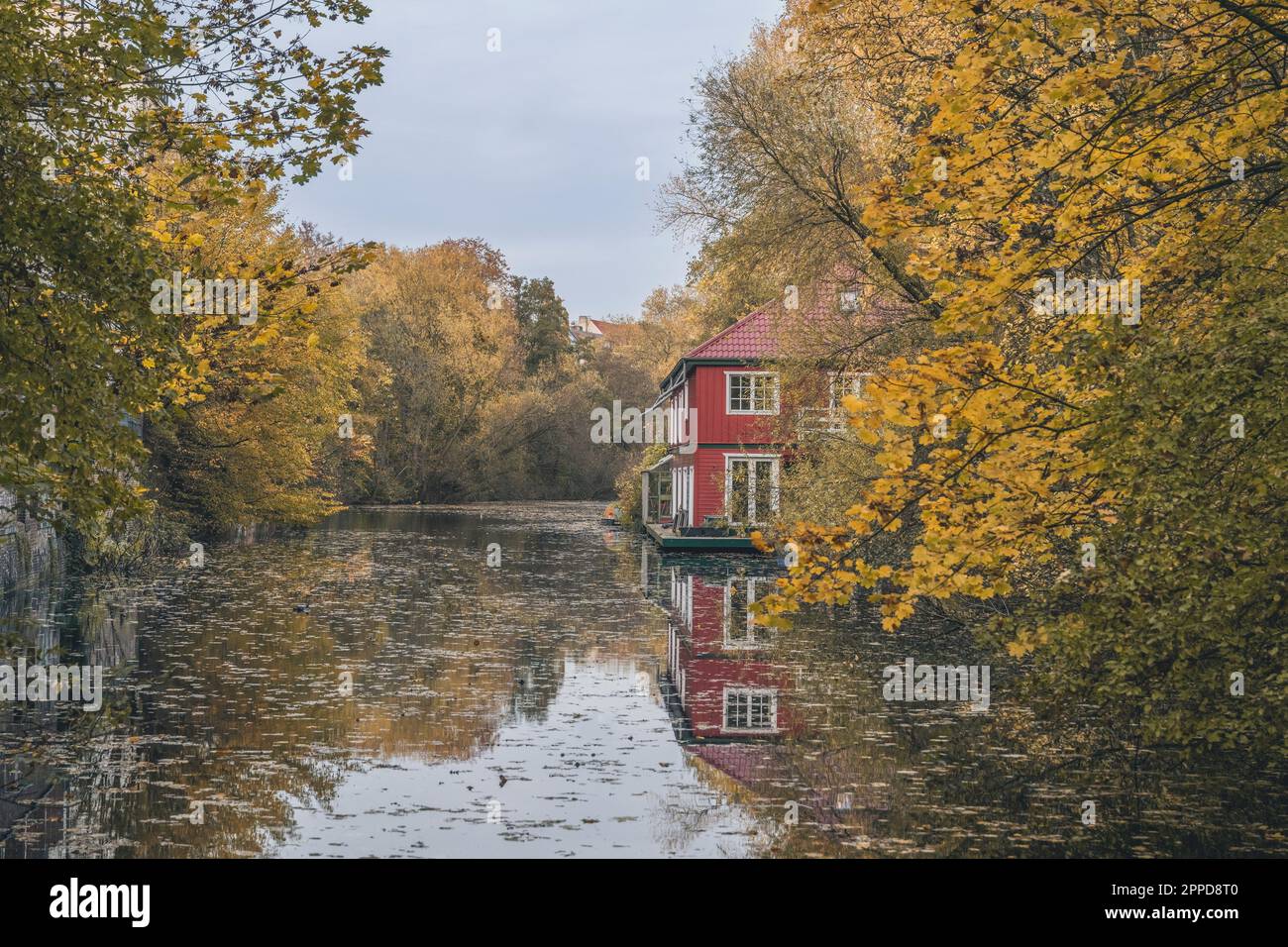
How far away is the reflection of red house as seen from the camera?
40.8 ft

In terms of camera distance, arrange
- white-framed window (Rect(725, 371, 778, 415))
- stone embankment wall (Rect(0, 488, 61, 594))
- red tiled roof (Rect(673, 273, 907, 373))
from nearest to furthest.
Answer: stone embankment wall (Rect(0, 488, 61, 594)), red tiled roof (Rect(673, 273, 907, 373)), white-framed window (Rect(725, 371, 778, 415))

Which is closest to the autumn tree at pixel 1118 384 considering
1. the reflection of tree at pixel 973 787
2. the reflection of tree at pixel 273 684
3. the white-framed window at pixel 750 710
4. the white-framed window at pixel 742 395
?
the reflection of tree at pixel 973 787

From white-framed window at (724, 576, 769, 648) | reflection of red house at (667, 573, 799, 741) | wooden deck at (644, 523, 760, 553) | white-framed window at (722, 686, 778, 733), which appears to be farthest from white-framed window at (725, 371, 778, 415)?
white-framed window at (722, 686, 778, 733)

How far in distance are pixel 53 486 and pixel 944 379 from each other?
5.98 meters

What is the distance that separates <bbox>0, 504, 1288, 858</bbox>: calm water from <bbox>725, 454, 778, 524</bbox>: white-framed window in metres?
10.8

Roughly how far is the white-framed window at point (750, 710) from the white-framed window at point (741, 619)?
3.10ft

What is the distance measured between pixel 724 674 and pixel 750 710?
101 inches

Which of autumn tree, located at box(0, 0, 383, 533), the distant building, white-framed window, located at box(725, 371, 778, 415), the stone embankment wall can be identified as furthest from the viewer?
the distant building

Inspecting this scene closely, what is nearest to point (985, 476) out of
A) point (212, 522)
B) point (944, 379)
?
point (944, 379)

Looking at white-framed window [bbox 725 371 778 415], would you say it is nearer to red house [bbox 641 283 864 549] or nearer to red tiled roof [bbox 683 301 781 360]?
red house [bbox 641 283 864 549]

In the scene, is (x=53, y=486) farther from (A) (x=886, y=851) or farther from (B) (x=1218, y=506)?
(B) (x=1218, y=506)

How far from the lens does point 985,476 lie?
9227 mm
